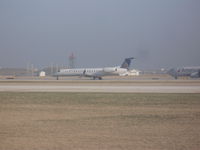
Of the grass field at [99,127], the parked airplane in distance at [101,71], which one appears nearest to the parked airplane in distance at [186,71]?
the parked airplane in distance at [101,71]

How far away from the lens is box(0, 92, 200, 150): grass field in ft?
28.8

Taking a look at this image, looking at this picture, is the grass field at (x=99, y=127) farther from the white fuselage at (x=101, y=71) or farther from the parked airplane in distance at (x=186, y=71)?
the parked airplane in distance at (x=186, y=71)

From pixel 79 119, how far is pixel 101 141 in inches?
154

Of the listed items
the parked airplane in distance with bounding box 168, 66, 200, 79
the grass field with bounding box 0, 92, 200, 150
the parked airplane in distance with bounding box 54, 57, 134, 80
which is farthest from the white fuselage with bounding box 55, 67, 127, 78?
the grass field with bounding box 0, 92, 200, 150

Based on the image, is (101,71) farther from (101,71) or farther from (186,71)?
(186,71)

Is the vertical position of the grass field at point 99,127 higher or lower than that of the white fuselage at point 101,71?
lower

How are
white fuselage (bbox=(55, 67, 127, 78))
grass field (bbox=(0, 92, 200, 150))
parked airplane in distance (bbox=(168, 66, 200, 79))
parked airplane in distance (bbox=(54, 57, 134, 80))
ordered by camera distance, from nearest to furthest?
1. grass field (bbox=(0, 92, 200, 150))
2. white fuselage (bbox=(55, 67, 127, 78))
3. parked airplane in distance (bbox=(54, 57, 134, 80))
4. parked airplane in distance (bbox=(168, 66, 200, 79))

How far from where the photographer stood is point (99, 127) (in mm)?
11141

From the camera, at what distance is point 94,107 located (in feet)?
54.8

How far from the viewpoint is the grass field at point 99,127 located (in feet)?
28.8

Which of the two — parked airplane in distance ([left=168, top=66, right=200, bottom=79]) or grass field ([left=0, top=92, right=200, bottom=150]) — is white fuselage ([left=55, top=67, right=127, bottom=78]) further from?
grass field ([left=0, top=92, right=200, bottom=150])

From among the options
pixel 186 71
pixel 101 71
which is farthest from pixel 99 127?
pixel 186 71

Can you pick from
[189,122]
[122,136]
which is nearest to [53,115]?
[122,136]

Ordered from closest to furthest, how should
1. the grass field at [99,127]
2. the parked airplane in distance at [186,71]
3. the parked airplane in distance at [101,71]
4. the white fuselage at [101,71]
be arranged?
the grass field at [99,127], the white fuselage at [101,71], the parked airplane in distance at [101,71], the parked airplane in distance at [186,71]
